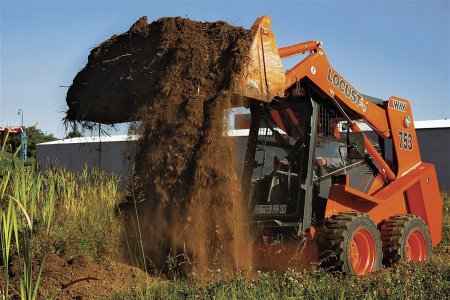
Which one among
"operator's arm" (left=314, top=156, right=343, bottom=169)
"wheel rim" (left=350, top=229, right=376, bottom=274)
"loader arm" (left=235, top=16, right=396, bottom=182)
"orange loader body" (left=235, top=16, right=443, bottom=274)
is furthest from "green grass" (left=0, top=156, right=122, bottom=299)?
"wheel rim" (left=350, top=229, right=376, bottom=274)

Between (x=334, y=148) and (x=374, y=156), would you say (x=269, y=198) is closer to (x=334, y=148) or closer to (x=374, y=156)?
(x=334, y=148)

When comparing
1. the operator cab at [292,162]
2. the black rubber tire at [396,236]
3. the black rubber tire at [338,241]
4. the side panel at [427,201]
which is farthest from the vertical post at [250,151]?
the side panel at [427,201]

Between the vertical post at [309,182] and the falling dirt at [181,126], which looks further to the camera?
the vertical post at [309,182]

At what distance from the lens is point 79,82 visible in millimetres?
6391

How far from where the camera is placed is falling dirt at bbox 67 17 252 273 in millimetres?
5695

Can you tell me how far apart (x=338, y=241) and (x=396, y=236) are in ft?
4.55

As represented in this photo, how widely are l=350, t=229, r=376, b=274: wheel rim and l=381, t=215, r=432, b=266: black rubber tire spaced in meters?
0.45

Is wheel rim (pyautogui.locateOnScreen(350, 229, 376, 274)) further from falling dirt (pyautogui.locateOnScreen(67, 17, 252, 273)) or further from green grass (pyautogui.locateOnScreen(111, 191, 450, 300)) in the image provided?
falling dirt (pyautogui.locateOnScreen(67, 17, 252, 273))

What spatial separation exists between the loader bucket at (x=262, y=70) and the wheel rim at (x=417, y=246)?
10.0 ft

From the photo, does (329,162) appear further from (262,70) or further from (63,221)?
(63,221)

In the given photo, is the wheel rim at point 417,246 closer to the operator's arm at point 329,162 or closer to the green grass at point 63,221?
the operator's arm at point 329,162

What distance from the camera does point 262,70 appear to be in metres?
5.77

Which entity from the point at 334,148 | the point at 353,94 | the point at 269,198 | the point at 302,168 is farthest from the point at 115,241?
the point at 353,94

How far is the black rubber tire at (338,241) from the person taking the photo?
597 cm
